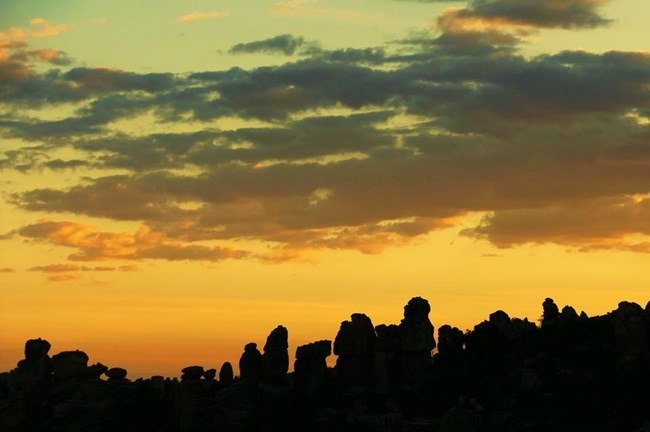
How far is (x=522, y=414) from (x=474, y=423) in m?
14.0

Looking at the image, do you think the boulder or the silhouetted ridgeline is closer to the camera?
the silhouetted ridgeline

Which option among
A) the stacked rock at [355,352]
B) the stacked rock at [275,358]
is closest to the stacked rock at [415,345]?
the stacked rock at [355,352]

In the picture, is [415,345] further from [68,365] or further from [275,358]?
[68,365]

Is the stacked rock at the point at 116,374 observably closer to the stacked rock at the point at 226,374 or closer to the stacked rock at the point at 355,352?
the stacked rock at the point at 226,374

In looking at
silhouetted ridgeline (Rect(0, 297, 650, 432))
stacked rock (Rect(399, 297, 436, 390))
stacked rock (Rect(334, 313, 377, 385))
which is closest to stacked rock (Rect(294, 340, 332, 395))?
silhouetted ridgeline (Rect(0, 297, 650, 432))

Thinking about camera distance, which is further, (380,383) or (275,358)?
(275,358)

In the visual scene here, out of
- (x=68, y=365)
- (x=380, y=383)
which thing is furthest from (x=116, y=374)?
(x=380, y=383)

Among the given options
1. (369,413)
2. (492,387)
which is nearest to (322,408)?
(369,413)

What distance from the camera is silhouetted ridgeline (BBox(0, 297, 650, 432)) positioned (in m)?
150

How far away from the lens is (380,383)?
163m

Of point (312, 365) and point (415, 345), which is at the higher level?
point (415, 345)

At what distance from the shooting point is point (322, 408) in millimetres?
157125

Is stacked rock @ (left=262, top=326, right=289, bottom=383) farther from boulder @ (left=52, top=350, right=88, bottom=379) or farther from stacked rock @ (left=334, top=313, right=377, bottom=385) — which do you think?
boulder @ (left=52, top=350, right=88, bottom=379)

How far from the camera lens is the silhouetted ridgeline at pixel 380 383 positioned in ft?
492
